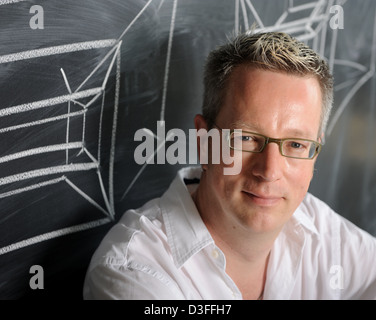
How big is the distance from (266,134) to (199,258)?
367 mm

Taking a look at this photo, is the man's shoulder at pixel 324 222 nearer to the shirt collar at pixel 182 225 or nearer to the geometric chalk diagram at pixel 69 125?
the shirt collar at pixel 182 225

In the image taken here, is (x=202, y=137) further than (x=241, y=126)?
Yes

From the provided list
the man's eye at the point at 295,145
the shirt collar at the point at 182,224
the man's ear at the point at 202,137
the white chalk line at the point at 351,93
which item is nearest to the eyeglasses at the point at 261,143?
the man's eye at the point at 295,145

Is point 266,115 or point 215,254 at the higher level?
point 266,115

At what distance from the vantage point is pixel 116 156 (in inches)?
52.5

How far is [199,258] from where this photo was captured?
49.0 inches

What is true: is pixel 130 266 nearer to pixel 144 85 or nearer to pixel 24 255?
pixel 24 255

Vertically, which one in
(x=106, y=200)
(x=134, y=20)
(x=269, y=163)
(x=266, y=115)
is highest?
(x=134, y=20)

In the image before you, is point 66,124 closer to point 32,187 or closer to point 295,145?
point 32,187

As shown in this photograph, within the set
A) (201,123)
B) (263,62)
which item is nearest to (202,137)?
(201,123)
